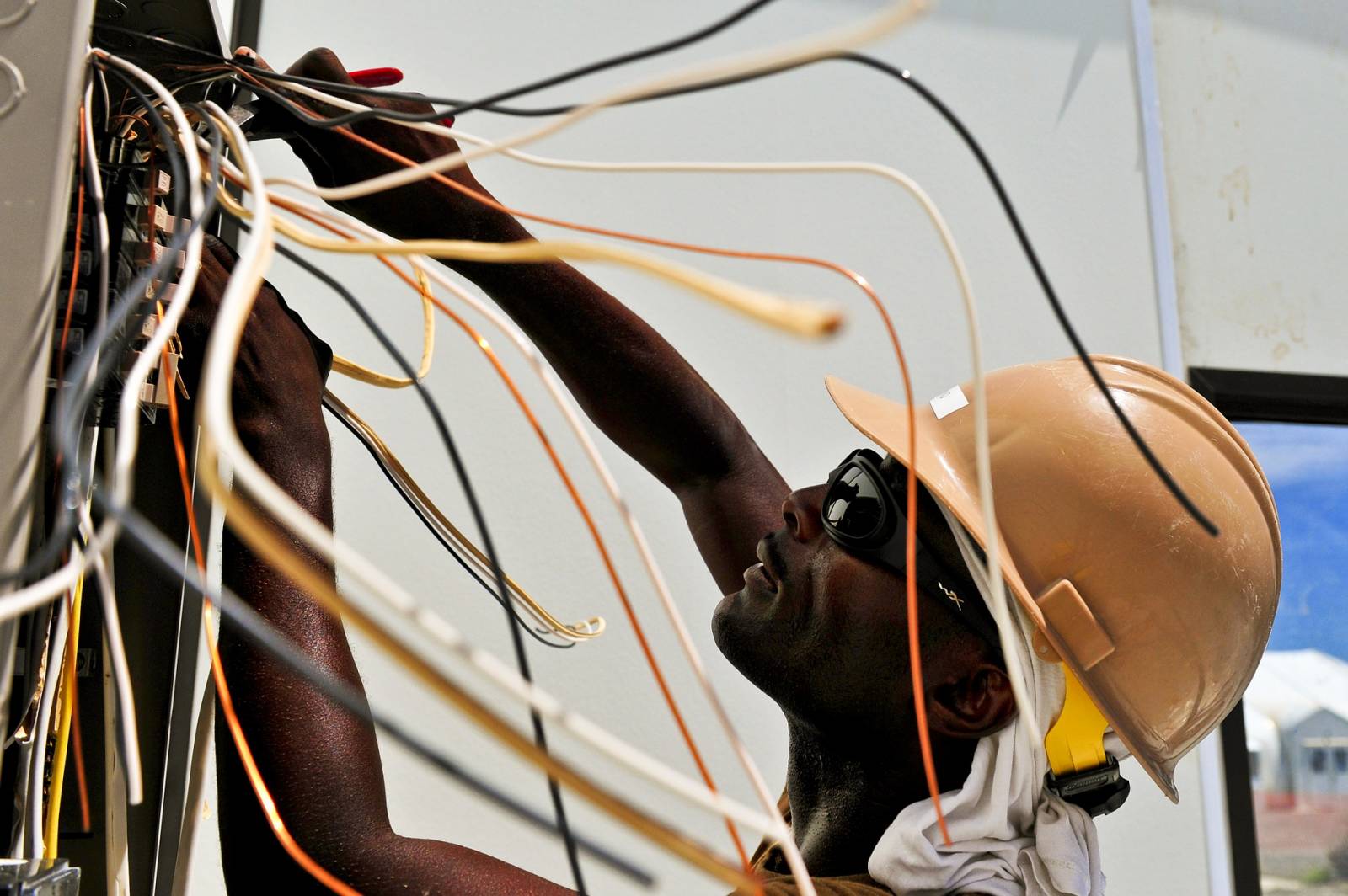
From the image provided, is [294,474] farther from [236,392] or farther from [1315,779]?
[1315,779]

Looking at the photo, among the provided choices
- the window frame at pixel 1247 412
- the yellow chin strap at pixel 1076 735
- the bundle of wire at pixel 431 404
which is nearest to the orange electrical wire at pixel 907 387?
the bundle of wire at pixel 431 404

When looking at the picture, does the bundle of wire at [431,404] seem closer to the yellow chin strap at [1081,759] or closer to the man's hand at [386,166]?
the man's hand at [386,166]

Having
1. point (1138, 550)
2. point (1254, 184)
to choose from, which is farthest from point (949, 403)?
point (1254, 184)

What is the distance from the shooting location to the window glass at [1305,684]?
5.77 feet

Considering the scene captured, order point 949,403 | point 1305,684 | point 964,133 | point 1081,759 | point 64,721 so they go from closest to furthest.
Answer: point 964,133 < point 64,721 < point 1081,759 < point 949,403 < point 1305,684

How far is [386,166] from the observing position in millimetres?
809

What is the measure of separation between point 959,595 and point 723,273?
73cm

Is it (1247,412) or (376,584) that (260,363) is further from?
(1247,412)

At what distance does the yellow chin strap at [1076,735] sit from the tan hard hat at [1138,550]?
0.07 ft

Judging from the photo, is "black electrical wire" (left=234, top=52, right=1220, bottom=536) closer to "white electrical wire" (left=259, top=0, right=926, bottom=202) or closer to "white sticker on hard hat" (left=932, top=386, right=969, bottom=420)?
"white electrical wire" (left=259, top=0, right=926, bottom=202)

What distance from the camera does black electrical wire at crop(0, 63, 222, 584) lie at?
255mm

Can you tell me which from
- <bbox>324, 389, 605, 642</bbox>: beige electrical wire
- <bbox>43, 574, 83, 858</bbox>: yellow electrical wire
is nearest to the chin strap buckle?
<bbox>324, 389, 605, 642</bbox>: beige electrical wire

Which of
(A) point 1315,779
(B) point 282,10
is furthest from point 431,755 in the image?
(A) point 1315,779

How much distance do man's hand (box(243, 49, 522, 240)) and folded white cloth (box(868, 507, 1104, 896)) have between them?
0.50 meters
